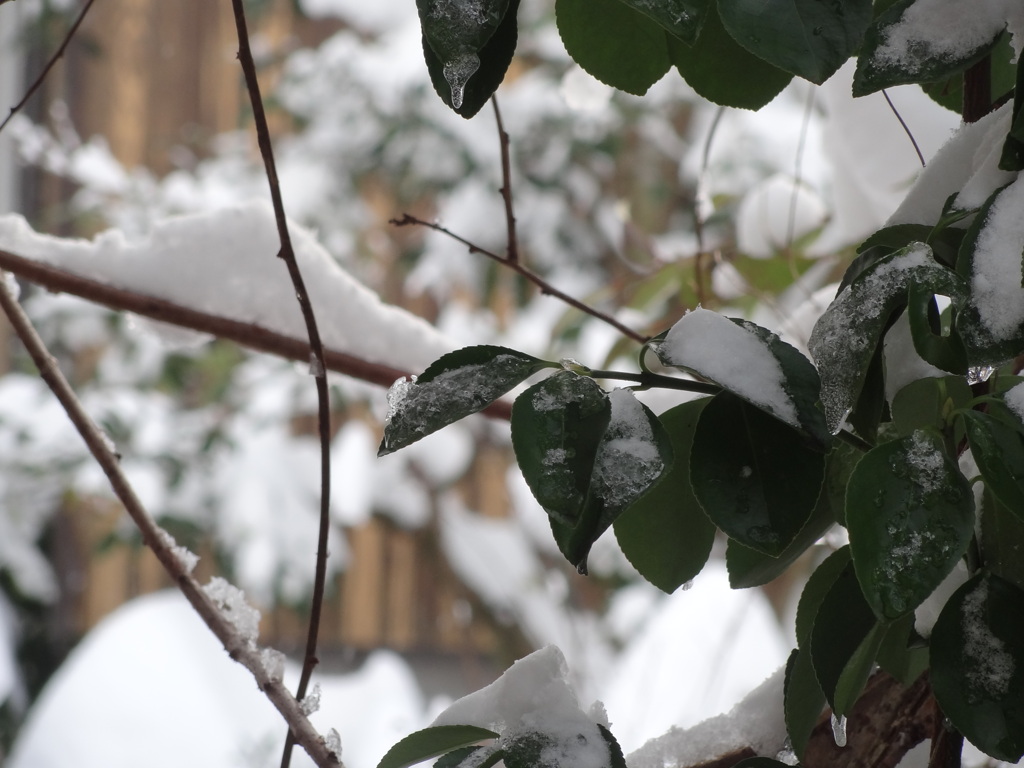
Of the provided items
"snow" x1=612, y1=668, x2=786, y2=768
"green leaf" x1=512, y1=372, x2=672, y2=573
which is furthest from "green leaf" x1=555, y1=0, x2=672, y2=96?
"snow" x1=612, y1=668, x2=786, y2=768

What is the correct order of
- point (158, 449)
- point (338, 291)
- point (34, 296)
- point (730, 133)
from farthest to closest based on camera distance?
point (730, 133) < point (34, 296) < point (158, 449) < point (338, 291)

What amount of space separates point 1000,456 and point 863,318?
41 millimetres

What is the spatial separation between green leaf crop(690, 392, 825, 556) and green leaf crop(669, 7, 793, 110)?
96 mm

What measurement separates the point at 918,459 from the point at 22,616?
2.32m

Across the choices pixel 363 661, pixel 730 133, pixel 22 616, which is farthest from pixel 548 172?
pixel 22 616

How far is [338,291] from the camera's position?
1.69 feet

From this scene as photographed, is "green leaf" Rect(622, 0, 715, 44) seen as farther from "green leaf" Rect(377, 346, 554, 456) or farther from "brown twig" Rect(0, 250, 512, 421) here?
"brown twig" Rect(0, 250, 512, 421)

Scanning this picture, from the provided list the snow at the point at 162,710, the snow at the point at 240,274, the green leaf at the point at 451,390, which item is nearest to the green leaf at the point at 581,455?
the green leaf at the point at 451,390

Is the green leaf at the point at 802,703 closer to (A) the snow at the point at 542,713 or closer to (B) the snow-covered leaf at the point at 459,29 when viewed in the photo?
(A) the snow at the point at 542,713

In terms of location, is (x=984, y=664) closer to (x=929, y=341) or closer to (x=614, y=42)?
(x=929, y=341)

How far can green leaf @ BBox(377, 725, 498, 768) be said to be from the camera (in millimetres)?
255

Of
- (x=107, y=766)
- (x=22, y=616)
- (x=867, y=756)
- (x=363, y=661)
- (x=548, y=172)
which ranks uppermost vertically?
(x=548, y=172)

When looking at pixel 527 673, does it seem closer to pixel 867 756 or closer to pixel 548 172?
pixel 867 756

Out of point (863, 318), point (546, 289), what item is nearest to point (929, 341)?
point (863, 318)
